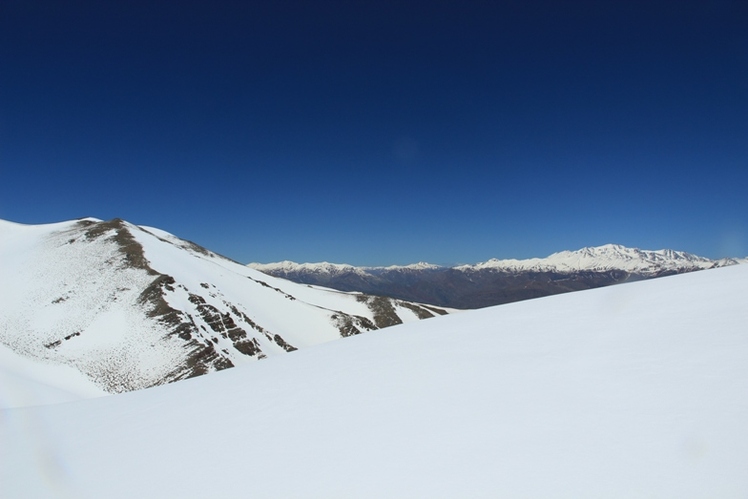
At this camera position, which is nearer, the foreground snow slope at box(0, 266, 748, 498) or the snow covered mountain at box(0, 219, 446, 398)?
the foreground snow slope at box(0, 266, 748, 498)

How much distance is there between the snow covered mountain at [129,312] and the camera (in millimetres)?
36616

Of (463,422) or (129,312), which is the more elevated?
(129,312)

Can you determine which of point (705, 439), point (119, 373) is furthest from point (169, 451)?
point (119, 373)

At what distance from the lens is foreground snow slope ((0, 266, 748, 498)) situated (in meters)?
2.68

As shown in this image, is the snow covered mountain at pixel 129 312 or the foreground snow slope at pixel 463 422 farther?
the snow covered mountain at pixel 129 312

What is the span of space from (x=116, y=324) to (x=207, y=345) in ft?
39.8

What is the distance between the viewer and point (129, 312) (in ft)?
145

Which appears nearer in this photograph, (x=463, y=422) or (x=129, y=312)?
(x=463, y=422)

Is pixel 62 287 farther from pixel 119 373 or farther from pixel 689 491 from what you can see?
pixel 689 491

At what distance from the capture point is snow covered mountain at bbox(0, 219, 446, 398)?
3662cm

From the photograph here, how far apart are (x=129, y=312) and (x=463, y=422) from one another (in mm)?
52246

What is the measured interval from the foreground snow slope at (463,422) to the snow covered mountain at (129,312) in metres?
36.3

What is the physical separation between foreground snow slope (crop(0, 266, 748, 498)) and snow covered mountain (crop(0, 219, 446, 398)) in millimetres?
36324

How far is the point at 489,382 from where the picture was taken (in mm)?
4188
